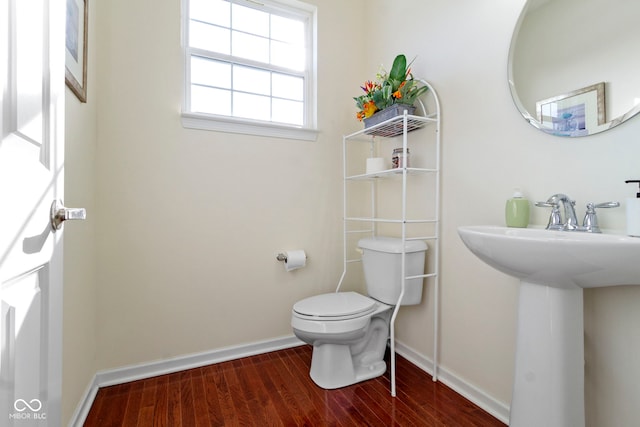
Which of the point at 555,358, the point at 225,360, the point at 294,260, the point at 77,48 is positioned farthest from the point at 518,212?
the point at 77,48

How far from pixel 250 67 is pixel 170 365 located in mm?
1901

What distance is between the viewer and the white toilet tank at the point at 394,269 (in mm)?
1665

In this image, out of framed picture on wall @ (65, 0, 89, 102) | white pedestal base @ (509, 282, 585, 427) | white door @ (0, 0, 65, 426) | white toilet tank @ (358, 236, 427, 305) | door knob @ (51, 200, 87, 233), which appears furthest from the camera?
white toilet tank @ (358, 236, 427, 305)

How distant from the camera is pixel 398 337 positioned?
77.7 inches

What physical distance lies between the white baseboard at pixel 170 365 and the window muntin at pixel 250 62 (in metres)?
1.43

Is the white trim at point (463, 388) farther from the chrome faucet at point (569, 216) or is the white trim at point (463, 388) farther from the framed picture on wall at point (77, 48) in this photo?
the framed picture on wall at point (77, 48)

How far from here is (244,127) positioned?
189cm

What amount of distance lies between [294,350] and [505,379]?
1196mm

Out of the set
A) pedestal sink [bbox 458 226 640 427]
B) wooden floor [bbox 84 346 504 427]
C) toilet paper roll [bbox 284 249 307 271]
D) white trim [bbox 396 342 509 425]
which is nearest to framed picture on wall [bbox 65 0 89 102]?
toilet paper roll [bbox 284 249 307 271]

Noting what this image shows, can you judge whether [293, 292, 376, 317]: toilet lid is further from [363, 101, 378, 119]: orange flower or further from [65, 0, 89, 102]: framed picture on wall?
[65, 0, 89, 102]: framed picture on wall

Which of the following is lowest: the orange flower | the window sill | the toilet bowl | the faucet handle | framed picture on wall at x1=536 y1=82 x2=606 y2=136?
the toilet bowl

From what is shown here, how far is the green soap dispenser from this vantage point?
1205mm

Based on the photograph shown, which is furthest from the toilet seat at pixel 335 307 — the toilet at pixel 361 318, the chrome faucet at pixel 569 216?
the chrome faucet at pixel 569 216

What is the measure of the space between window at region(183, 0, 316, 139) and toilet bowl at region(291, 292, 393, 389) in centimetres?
112
